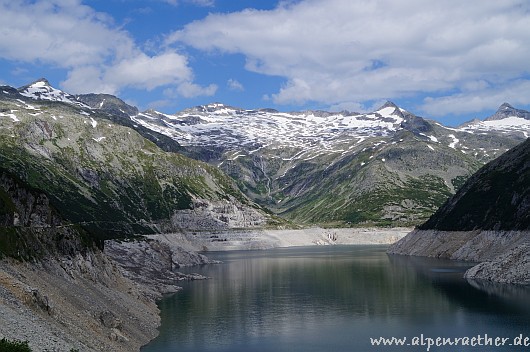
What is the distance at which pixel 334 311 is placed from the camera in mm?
90500

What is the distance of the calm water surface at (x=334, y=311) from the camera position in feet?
228

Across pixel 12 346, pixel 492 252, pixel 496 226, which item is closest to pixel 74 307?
pixel 12 346

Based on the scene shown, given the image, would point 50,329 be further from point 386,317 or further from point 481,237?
point 481,237

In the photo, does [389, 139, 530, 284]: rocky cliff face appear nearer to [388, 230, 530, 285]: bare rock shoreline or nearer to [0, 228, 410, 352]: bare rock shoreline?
[388, 230, 530, 285]: bare rock shoreline

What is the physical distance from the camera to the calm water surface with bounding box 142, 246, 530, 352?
2731 inches

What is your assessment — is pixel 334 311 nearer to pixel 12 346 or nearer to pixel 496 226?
pixel 12 346

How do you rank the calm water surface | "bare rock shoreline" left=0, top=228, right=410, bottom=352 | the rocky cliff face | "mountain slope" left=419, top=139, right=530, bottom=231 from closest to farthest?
1. "bare rock shoreline" left=0, top=228, right=410, bottom=352
2. the calm water surface
3. the rocky cliff face
4. "mountain slope" left=419, top=139, right=530, bottom=231

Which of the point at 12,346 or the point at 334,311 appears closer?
the point at 12,346

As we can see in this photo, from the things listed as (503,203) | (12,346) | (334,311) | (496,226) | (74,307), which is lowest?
(334,311)

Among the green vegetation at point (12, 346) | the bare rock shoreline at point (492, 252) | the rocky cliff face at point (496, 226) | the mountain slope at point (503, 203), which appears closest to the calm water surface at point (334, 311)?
the bare rock shoreline at point (492, 252)

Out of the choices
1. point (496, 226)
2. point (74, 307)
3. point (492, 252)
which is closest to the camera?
point (74, 307)

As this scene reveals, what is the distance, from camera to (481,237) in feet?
567

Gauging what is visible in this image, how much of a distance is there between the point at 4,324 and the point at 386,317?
57.9m

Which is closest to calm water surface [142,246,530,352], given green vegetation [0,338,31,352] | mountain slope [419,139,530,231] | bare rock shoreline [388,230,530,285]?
bare rock shoreline [388,230,530,285]
